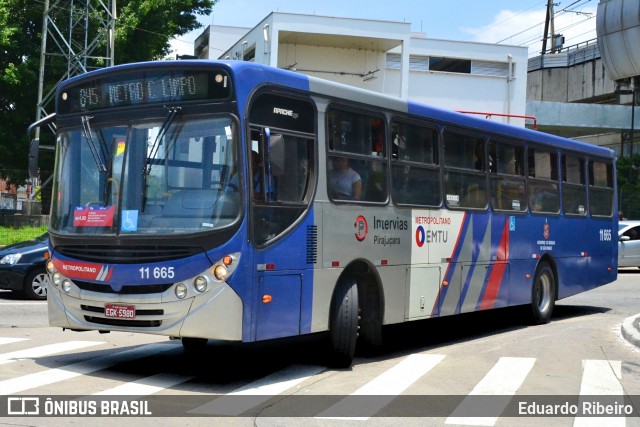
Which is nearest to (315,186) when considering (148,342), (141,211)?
(141,211)

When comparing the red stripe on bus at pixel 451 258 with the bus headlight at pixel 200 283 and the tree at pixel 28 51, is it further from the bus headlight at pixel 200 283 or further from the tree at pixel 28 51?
the tree at pixel 28 51

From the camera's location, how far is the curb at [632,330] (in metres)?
13.0

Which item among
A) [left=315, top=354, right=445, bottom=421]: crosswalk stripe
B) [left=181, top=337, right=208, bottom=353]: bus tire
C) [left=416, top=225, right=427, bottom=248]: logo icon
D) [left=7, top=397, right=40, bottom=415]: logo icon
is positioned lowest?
[left=315, top=354, right=445, bottom=421]: crosswalk stripe

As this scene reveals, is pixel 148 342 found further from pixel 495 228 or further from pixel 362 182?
pixel 495 228

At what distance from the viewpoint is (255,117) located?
9055mm

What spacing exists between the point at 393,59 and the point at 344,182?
35.5 metres

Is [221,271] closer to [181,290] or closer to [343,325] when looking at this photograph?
[181,290]

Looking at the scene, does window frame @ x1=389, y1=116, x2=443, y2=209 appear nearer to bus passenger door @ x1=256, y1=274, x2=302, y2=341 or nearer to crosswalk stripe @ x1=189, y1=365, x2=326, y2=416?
bus passenger door @ x1=256, y1=274, x2=302, y2=341

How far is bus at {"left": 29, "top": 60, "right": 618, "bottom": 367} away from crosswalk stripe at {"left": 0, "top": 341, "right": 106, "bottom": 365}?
3.66 feet

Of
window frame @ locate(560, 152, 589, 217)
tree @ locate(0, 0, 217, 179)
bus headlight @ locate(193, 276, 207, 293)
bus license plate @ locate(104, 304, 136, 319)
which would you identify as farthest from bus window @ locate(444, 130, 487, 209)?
tree @ locate(0, 0, 217, 179)

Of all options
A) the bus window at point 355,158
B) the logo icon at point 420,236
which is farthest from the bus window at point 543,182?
the bus window at point 355,158

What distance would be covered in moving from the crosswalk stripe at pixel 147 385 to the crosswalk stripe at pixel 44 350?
1.88 meters

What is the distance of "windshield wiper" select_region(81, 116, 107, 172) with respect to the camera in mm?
9336

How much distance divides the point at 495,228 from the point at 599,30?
121 ft
